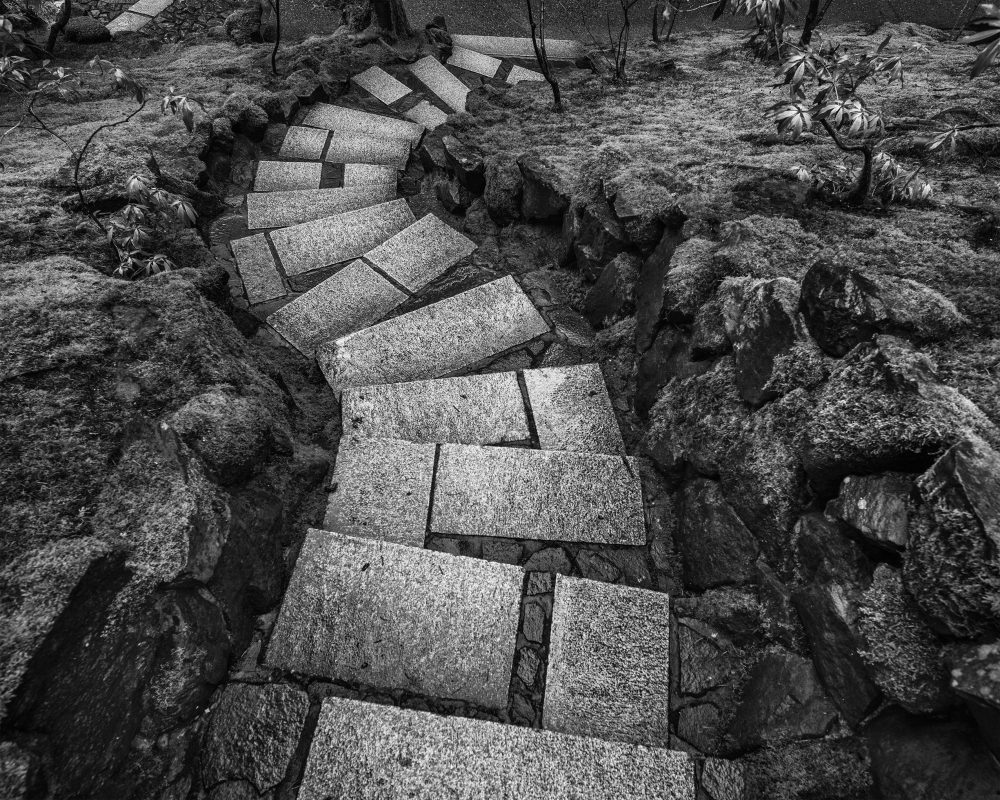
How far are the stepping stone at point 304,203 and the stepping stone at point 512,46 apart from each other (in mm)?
3050

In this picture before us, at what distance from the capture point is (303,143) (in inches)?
154

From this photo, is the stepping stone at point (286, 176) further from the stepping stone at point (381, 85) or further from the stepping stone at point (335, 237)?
the stepping stone at point (381, 85)

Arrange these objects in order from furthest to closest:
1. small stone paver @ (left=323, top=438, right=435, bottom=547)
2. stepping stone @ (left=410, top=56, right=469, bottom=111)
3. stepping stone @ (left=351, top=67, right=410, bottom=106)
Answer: stepping stone @ (left=410, top=56, right=469, bottom=111) → stepping stone @ (left=351, top=67, right=410, bottom=106) → small stone paver @ (left=323, top=438, right=435, bottom=547)

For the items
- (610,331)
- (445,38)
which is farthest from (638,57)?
(610,331)

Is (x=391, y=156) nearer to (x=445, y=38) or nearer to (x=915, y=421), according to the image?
(x=445, y=38)

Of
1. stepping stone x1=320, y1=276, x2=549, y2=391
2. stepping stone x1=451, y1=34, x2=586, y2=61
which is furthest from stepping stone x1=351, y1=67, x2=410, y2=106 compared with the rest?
stepping stone x1=320, y1=276, x2=549, y2=391

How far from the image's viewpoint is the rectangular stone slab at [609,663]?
1373 millimetres

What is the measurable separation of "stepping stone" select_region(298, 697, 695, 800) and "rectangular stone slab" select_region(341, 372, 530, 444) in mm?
970

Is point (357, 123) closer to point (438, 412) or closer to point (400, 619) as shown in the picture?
point (438, 412)

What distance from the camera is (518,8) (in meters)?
5.87

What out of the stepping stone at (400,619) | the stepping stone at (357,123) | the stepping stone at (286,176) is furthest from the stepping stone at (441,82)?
the stepping stone at (400,619)

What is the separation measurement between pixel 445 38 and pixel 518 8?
4.07 ft

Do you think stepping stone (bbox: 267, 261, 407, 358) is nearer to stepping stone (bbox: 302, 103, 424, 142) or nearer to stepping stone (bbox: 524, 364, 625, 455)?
stepping stone (bbox: 524, 364, 625, 455)

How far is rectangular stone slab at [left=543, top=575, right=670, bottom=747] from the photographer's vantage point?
1.37 metres
